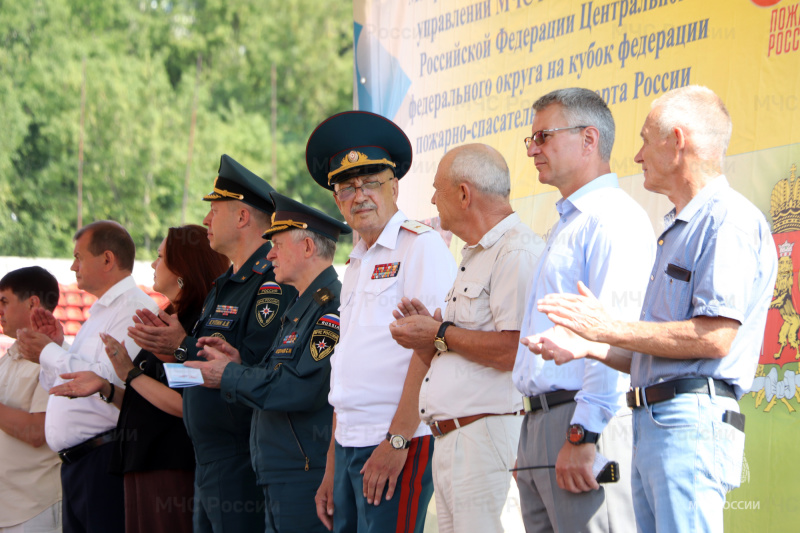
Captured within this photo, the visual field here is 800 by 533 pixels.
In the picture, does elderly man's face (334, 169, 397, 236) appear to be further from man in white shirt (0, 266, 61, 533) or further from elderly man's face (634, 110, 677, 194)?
man in white shirt (0, 266, 61, 533)

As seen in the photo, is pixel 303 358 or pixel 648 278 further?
pixel 303 358

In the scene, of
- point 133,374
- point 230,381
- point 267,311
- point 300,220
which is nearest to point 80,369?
point 133,374

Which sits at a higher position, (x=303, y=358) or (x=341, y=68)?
(x=341, y=68)

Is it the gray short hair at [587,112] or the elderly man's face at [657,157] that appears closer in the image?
the elderly man's face at [657,157]

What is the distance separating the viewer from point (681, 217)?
2.26 m

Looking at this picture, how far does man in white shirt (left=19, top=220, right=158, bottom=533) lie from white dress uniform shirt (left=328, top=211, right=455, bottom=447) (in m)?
1.58

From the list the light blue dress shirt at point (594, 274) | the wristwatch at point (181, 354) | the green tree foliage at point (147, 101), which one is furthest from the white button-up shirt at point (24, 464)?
the green tree foliage at point (147, 101)

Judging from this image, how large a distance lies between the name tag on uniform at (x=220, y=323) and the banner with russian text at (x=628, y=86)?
1.26 metres

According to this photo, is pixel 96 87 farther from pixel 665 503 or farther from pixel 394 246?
pixel 665 503

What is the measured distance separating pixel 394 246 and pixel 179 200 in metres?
19.4

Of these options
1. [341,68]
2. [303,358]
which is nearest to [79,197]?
[341,68]

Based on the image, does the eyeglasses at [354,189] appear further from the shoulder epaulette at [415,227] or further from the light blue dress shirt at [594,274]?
the light blue dress shirt at [594,274]

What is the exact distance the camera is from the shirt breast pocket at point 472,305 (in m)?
2.81

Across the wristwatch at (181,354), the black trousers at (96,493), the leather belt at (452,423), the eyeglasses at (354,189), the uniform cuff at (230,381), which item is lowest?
the black trousers at (96,493)
